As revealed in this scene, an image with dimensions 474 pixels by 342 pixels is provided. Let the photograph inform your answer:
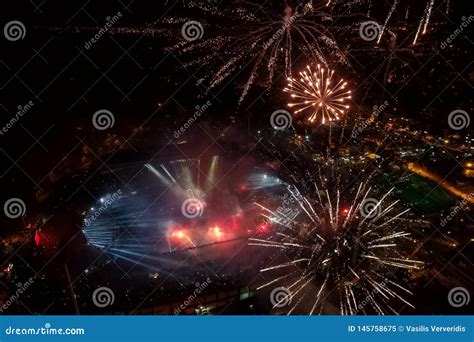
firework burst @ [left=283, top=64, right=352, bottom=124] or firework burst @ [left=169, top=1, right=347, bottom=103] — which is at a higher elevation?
firework burst @ [left=169, top=1, right=347, bottom=103]
